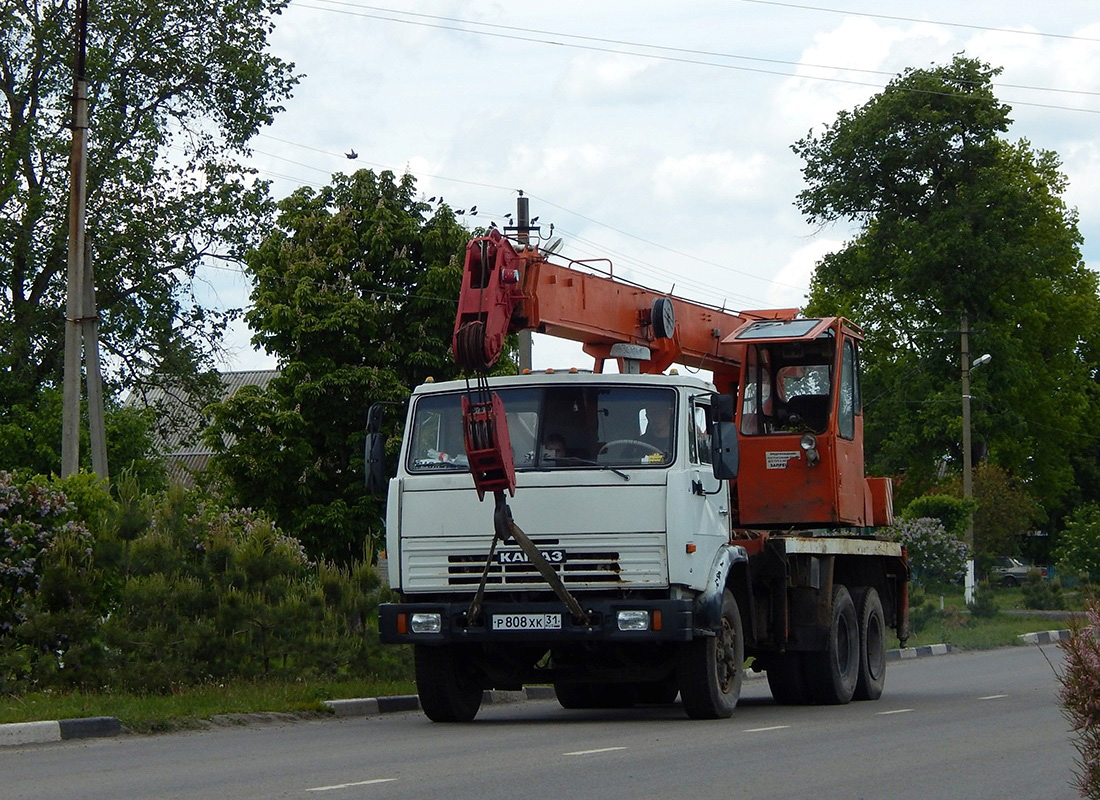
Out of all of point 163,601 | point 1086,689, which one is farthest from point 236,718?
point 1086,689

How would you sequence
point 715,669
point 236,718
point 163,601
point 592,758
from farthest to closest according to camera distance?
point 163,601 → point 236,718 → point 715,669 → point 592,758

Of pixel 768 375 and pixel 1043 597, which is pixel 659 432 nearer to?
pixel 768 375

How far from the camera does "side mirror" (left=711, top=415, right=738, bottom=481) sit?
567 inches

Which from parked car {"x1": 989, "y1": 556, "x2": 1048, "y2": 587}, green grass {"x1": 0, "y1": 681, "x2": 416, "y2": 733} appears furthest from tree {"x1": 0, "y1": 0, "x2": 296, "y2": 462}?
parked car {"x1": 989, "y1": 556, "x2": 1048, "y2": 587}

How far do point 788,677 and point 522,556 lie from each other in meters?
4.41

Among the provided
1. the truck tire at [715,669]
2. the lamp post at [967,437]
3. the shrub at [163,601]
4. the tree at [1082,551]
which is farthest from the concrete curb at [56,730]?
the tree at [1082,551]

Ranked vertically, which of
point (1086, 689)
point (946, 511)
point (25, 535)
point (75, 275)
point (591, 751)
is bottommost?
point (591, 751)

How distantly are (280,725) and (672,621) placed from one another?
12.6ft

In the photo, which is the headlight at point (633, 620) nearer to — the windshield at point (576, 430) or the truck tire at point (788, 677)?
the windshield at point (576, 430)

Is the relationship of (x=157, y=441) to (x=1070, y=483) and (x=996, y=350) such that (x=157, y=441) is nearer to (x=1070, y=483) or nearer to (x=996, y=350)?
(x=996, y=350)

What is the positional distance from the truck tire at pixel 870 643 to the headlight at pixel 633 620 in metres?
5.07

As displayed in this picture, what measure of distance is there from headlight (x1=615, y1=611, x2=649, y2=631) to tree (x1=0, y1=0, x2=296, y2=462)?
23.9 m

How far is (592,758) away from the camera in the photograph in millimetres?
11547

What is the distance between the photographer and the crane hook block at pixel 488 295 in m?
13.7
